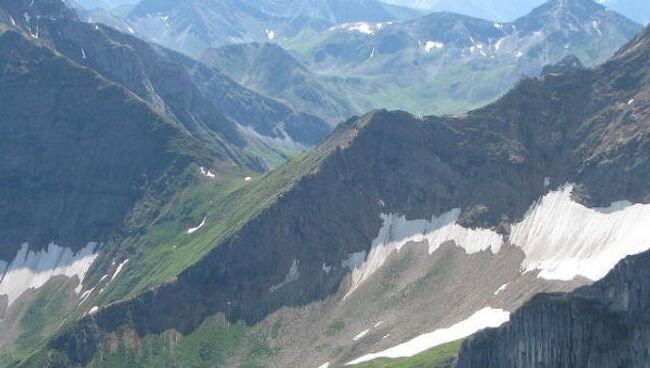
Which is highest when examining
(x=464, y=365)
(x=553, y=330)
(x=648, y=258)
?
(x=648, y=258)

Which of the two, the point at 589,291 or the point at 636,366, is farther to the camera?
the point at 589,291

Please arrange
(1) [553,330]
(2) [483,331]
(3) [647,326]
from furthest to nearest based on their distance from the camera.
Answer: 1. (2) [483,331]
2. (1) [553,330]
3. (3) [647,326]

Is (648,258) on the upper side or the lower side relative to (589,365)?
upper

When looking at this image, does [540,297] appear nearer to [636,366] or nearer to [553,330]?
[553,330]

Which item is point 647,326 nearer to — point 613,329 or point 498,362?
point 613,329

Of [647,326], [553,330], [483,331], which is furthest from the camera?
[483,331]

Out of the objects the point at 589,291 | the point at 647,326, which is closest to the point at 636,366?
the point at 647,326
